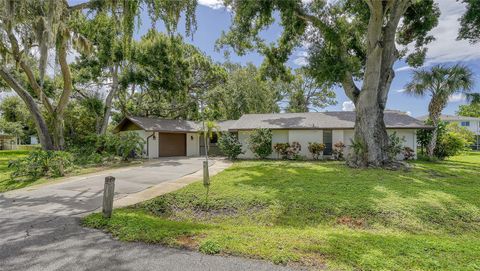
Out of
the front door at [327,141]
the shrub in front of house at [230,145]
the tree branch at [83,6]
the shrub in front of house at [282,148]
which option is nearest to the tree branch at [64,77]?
the tree branch at [83,6]

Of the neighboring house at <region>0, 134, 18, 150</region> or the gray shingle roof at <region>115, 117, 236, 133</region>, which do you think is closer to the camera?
the gray shingle roof at <region>115, 117, 236, 133</region>

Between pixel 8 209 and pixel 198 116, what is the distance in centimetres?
2091

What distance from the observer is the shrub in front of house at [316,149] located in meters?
16.9

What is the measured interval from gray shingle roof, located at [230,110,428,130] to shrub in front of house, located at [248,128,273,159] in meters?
1.00

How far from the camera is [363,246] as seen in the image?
4027 mm

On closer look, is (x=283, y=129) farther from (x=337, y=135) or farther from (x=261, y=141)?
(x=337, y=135)

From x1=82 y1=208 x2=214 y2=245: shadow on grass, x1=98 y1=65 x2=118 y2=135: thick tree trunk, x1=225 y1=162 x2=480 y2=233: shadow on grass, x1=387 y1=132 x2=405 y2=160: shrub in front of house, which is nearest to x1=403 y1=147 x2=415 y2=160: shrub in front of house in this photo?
x1=387 y1=132 x2=405 y2=160: shrub in front of house

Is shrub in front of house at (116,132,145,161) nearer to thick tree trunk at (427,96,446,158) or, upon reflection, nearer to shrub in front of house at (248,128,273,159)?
shrub in front of house at (248,128,273,159)

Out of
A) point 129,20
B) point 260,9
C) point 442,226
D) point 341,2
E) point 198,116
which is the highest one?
point 341,2

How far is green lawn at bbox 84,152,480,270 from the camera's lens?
12.3 feet

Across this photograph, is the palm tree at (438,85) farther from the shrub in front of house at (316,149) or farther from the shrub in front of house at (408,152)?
the shrub in front of house at (316,149)

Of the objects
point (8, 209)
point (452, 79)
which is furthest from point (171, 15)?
point (452, 79)

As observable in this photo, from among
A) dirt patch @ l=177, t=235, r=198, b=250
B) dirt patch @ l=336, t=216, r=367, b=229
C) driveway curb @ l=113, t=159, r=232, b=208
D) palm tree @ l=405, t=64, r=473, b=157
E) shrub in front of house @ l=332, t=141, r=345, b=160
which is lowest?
dirt patch @ l=336, t=216, r=367, b=229

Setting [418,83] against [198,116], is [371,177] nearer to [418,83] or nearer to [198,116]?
[418,83]
